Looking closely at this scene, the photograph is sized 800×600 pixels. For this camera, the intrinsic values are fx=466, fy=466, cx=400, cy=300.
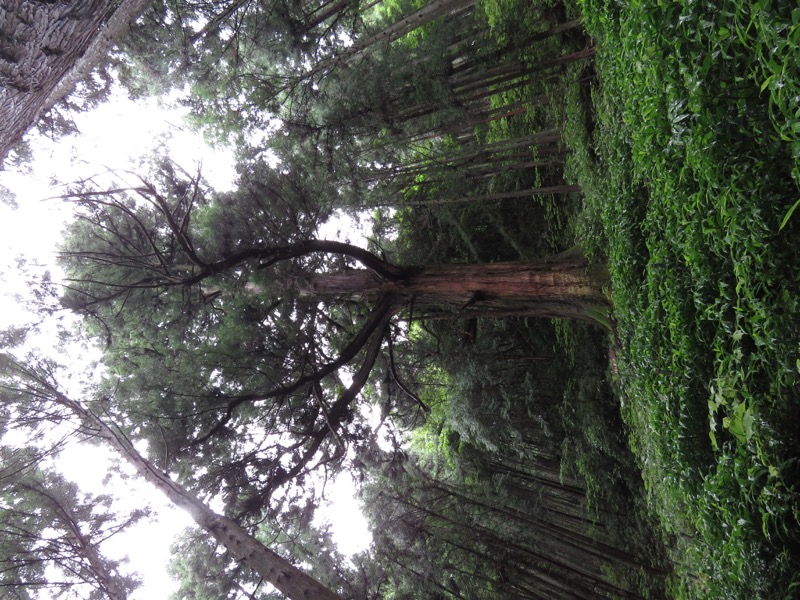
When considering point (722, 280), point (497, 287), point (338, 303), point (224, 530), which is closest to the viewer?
point (722, 280)

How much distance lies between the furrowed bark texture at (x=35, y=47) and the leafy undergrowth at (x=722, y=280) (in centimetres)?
401

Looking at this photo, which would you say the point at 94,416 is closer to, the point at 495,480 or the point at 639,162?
the point at 495,480

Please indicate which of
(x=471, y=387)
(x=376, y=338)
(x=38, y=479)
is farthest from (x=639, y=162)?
(x=38, y=479)

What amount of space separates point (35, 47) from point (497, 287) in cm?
447

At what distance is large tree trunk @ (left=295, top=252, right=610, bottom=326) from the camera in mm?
4617

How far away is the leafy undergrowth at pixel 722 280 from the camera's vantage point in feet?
6.31

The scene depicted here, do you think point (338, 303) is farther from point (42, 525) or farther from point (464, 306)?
point (42, 525)

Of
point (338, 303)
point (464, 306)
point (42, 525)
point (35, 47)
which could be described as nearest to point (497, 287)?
point (464, 306)

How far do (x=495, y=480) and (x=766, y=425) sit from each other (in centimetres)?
624

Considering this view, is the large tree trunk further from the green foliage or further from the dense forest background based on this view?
the green foliage

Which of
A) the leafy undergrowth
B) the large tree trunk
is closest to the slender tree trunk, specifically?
the large tree trunk

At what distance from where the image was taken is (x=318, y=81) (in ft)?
22.2

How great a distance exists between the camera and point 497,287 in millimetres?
5215

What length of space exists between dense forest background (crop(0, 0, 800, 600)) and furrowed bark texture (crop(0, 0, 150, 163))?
0.49 ft
